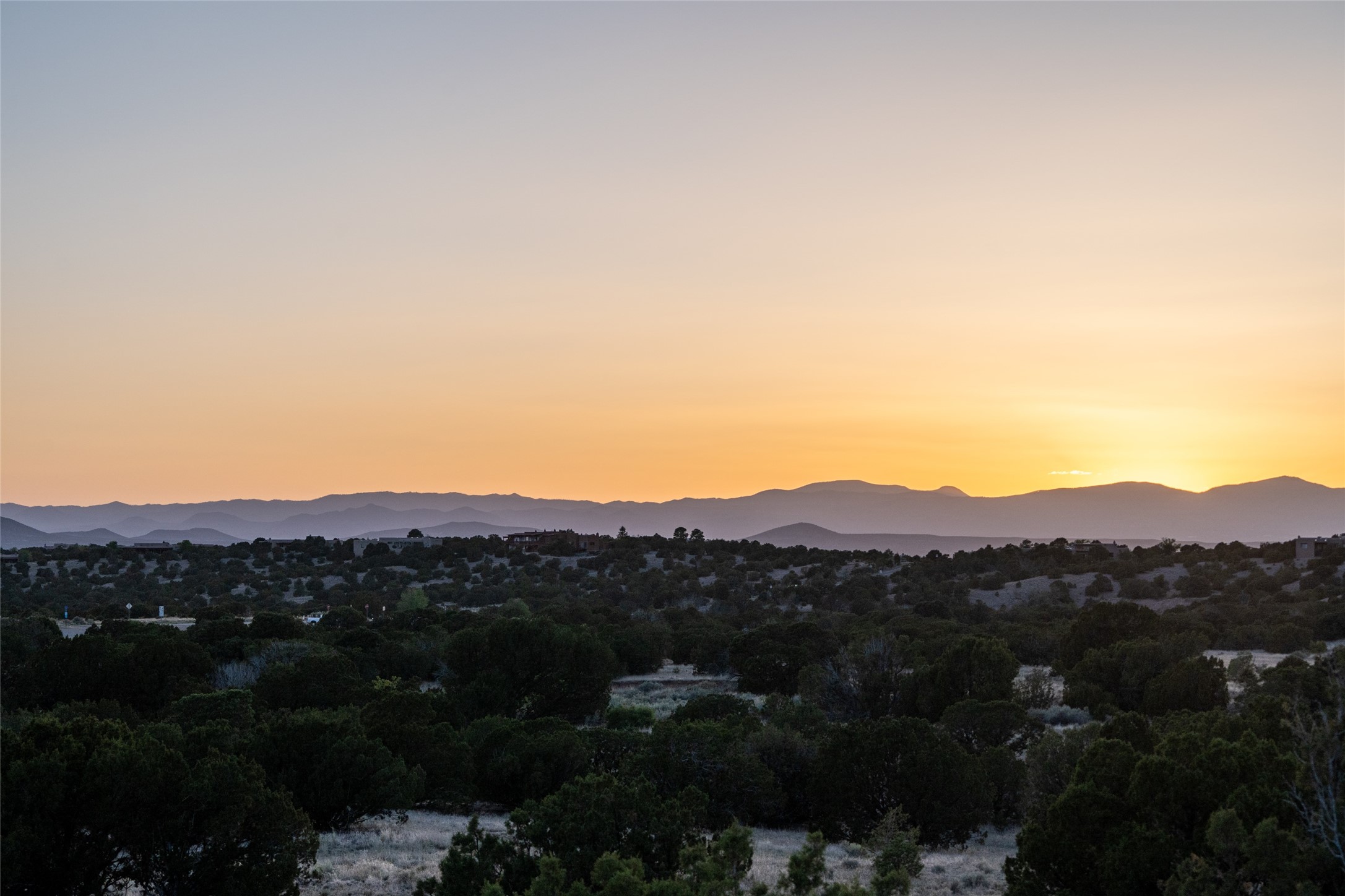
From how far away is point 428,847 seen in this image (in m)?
16.3

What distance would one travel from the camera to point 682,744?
19.8m

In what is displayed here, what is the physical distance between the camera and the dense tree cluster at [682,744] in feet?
36.6

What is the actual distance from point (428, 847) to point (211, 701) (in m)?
10.2

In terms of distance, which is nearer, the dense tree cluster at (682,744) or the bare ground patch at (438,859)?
the dense tree cluster at (682,744)

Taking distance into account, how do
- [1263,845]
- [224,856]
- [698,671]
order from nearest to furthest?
[1263,845], [224,856], [698,671]

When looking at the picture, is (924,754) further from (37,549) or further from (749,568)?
(37,549)

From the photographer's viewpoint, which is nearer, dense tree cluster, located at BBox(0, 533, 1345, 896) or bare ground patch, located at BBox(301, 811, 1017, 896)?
dense tree cluster, located at BBox(0, 533, 1345, 896)

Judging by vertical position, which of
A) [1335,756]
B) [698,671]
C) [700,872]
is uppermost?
[1335,756]

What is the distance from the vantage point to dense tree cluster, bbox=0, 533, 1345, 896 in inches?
439

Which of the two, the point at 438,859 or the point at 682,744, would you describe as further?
the point at 682,744

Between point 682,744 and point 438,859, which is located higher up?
point 682,744

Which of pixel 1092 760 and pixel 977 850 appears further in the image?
pixel 977 850

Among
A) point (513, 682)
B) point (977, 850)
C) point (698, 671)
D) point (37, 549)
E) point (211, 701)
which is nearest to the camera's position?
point (977, 850)

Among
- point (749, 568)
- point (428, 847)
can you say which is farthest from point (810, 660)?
point (749, 568)
